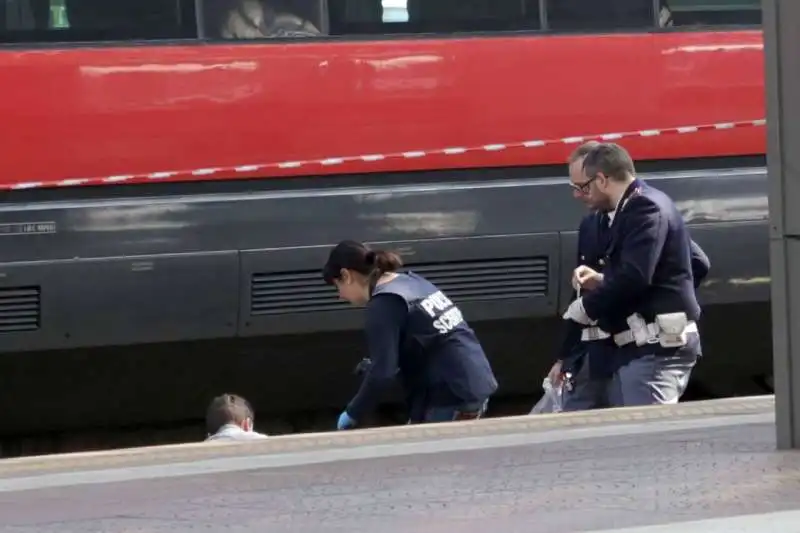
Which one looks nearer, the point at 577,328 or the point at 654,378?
the point at 654,378

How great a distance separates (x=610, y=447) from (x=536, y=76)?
347cm

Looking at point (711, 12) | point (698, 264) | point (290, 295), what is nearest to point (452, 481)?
point (698, 264)

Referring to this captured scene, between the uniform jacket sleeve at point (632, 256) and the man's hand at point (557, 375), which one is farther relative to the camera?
the man's hand at point (557, 375)

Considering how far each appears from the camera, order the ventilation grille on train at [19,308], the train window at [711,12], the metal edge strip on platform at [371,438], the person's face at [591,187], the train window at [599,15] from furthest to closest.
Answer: the train window at [711,12] → the train window at [599,15] → the ventilation grille on train at [19,308] → the person's face at [591,187] → the metal edge strip on platform at [371,438]

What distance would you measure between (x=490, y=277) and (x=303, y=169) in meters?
1.14

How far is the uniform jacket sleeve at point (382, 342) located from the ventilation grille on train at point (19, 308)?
2144 millimetres

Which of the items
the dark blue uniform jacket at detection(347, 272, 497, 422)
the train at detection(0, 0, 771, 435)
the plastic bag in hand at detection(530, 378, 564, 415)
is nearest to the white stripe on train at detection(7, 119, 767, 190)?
the train at detection(0, 0, 771, 435)

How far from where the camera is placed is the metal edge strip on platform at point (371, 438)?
5.82 m

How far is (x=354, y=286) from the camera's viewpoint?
6723 mm

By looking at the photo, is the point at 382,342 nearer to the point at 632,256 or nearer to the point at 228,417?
the point at 228,417

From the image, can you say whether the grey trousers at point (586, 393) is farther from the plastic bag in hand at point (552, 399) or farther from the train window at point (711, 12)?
the train window at point (711, 12)

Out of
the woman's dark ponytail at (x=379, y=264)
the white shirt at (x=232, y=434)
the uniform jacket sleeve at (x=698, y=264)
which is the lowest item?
the white shirt at (x=232, y=434)

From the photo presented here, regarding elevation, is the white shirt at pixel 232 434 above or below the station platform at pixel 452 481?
below

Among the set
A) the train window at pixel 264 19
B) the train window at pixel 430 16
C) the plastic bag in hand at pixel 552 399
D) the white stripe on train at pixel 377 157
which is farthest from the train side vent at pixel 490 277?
the plastic bag in hand at pixel 552 399
